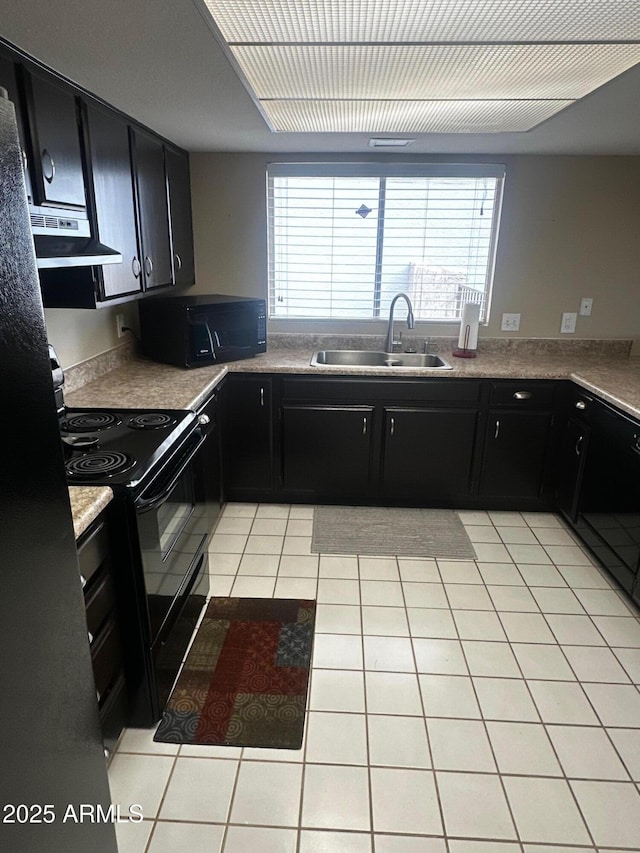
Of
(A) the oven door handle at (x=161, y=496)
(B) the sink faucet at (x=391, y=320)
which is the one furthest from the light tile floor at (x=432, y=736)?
(B) the sink faucet at (x=391, y=320)

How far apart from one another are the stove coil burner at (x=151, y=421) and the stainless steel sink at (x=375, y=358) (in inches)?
54.8

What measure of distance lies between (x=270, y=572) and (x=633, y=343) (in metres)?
2.69

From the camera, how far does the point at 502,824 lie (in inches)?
57.7

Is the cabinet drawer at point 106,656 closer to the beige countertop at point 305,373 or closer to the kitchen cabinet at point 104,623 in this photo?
the kitchen cabinet at point 104,623

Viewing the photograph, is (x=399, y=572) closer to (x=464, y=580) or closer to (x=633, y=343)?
(x=464, y=580)

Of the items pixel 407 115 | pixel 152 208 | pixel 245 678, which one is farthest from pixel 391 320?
pixel 245 678

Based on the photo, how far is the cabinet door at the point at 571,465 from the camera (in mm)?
2771

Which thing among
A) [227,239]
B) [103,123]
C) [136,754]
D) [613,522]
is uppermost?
[103,123]

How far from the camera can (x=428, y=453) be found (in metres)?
3.09

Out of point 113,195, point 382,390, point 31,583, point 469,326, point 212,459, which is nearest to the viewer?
point 31,583

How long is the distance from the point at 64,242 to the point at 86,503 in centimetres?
87

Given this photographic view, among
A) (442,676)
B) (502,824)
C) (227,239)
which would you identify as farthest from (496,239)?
(502,824)

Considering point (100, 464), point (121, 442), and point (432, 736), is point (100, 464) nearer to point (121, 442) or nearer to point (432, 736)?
point (121, 442)

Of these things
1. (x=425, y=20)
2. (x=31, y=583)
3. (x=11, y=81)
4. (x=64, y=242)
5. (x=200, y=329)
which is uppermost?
(x=425, y=20)
